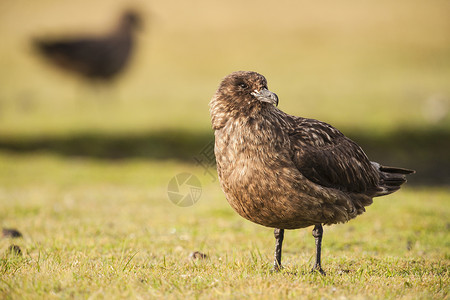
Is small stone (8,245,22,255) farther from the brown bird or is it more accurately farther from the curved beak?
the curved beak

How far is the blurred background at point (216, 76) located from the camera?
17141mm

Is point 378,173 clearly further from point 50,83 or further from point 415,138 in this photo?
point 50,83

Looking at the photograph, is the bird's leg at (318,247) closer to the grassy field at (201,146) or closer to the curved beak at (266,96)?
the grassy field at (201,146)

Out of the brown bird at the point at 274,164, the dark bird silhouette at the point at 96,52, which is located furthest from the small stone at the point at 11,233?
the dark bird silhouette at the point at 96,52

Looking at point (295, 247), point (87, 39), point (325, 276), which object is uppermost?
point (87, 39)

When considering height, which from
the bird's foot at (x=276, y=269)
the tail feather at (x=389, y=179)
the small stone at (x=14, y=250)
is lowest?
the small stone at (x=14, y=250)

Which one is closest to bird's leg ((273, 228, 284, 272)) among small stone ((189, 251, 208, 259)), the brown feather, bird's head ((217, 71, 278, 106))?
the brown feather

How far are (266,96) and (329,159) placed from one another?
3.37 feet

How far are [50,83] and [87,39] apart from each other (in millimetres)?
11046

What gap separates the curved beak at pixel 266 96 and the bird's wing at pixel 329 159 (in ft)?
1.68

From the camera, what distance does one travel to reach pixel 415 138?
17000mm

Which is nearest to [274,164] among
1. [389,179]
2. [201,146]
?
[389,179]

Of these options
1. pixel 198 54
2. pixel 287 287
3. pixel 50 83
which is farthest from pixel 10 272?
pixel 198 54

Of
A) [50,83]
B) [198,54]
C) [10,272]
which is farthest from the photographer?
[198,54]
